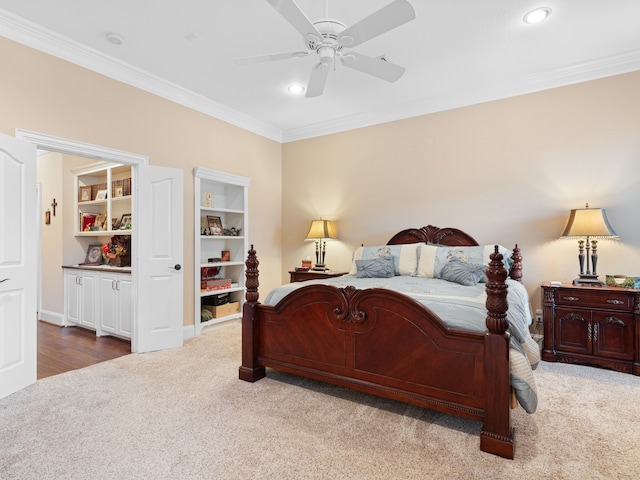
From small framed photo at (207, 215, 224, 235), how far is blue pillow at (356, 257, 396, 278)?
221 cm

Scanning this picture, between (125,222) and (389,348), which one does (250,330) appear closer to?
(389,348)

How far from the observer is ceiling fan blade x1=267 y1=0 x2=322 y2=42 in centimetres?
195

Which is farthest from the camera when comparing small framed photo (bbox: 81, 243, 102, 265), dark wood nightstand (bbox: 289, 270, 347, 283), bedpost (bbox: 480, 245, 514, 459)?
small framed photo (bbox: 81, 243, 102, 265)

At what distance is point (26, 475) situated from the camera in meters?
1.78

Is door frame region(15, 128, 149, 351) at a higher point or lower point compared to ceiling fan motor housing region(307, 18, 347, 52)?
lower

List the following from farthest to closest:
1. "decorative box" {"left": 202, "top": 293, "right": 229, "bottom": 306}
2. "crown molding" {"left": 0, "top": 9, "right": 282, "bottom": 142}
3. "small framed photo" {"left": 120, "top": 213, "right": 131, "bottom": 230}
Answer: "decorative box" {"left": 202, "top": 293, "right": 229, "bottom": 306} → "small framed photo" {"left": 120, "top": 213, "right": 131, "bottom": 230} → "crown molding" {"left": 0, "top": 9, "right": 282, "bottom": 142}

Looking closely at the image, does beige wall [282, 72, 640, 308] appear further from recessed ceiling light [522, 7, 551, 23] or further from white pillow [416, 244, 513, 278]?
recessed ceiling light [522, 7, 551, 23]

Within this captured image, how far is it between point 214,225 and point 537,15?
4312 mm

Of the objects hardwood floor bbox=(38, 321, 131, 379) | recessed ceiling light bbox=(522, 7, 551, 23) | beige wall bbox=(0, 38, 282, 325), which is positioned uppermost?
recessed ceiling light bbox=(522, 7, 551, 23)

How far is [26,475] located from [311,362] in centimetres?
171

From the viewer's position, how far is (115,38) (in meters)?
3.12

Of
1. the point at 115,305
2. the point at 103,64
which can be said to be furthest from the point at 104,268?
the point at 103,64

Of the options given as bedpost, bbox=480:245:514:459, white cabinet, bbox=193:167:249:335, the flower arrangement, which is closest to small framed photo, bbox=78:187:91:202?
the flower arrangement

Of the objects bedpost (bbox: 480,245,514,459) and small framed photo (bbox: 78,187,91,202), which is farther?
small framed photo (bbox: 78,187,91,202)
